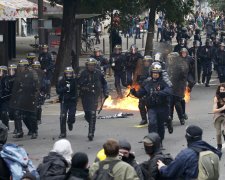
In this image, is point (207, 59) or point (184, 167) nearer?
point (184, 167)

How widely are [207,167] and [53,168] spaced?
1.66 meters

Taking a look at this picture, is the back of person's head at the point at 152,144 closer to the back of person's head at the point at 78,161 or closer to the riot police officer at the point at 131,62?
the back of person's head at the point at 78,161

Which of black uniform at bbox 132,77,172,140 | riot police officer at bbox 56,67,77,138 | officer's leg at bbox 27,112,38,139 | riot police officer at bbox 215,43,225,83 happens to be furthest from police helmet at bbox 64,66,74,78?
riot police officer at bbox 215,43,225,83

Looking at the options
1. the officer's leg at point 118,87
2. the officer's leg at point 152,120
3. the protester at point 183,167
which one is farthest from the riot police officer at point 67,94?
the protester at point 183,167

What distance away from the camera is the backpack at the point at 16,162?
9336 mm

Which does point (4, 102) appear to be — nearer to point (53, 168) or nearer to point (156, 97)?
point (156, 97)

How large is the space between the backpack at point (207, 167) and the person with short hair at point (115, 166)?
2.59 feet

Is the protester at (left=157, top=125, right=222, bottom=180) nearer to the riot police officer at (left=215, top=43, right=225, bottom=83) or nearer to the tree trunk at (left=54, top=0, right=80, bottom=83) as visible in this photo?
the riot police officer at (left=215, top=43, right=225, bottom=83)

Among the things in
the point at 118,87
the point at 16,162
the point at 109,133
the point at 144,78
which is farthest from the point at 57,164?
the point at 118,87

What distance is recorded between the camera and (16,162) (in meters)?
9.41

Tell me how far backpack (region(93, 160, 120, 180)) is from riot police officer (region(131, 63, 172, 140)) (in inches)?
290

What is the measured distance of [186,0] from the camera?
35.6 m

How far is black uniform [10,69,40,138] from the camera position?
733 inches

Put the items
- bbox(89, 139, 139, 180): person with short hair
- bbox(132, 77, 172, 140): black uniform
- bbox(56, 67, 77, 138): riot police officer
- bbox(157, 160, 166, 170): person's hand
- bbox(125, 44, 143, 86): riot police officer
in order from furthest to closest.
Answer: bbox(125, 44, 143, 86): riot police officer, bbox(56, 67, 77, 138): riot police officer, bbox(132, 77, 172, 140): black uniform, bbox(157, 160, 166, 170): person's hand, bbox(89, 139, 139, 180): person with short hair
